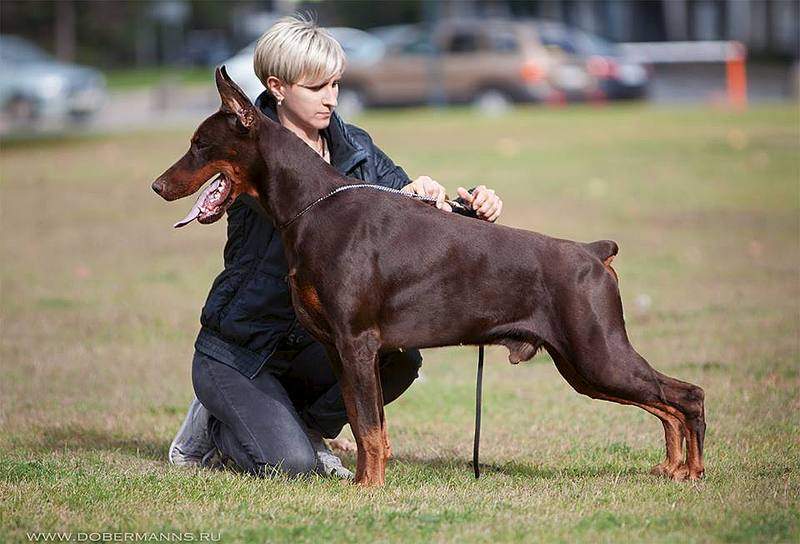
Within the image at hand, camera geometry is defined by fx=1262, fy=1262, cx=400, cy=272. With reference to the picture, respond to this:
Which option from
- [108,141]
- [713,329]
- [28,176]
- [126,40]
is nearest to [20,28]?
[126,40]

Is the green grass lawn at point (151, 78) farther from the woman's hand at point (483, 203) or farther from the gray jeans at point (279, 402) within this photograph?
the woman's hand at point (483, 203)

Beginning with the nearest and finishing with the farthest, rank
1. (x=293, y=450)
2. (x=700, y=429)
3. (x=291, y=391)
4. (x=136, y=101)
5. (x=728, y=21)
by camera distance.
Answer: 1. (x=700, y=429)
2. (x=293, y=450)
3. (x=291, y=391)
4. (x=136, y=101)
5. (x=728, y=21)

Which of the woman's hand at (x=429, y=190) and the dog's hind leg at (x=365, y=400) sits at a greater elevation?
the woman's hand at (x=429, y=190)

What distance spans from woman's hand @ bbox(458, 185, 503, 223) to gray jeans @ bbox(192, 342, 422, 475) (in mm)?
778

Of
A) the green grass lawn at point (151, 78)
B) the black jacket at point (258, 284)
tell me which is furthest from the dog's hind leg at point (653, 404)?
the green grass lawn at point (151, 78)

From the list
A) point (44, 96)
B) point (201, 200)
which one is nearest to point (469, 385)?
point (201, 200)

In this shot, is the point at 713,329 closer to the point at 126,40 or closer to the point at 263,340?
the point at 263,340

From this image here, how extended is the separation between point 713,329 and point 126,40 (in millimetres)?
55124

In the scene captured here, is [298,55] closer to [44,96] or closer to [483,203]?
[483,203]

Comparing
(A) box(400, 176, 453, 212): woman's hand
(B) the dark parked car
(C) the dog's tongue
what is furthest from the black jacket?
(B) the dark parked car

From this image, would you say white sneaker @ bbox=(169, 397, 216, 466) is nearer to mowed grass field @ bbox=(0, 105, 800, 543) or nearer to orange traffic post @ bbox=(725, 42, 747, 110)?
mowed grass field @ bbox=(0, 105, 800, 543)

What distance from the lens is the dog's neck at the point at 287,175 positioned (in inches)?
202

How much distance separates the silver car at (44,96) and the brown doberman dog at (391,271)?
2687 cm

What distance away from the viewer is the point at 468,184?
688 inches
